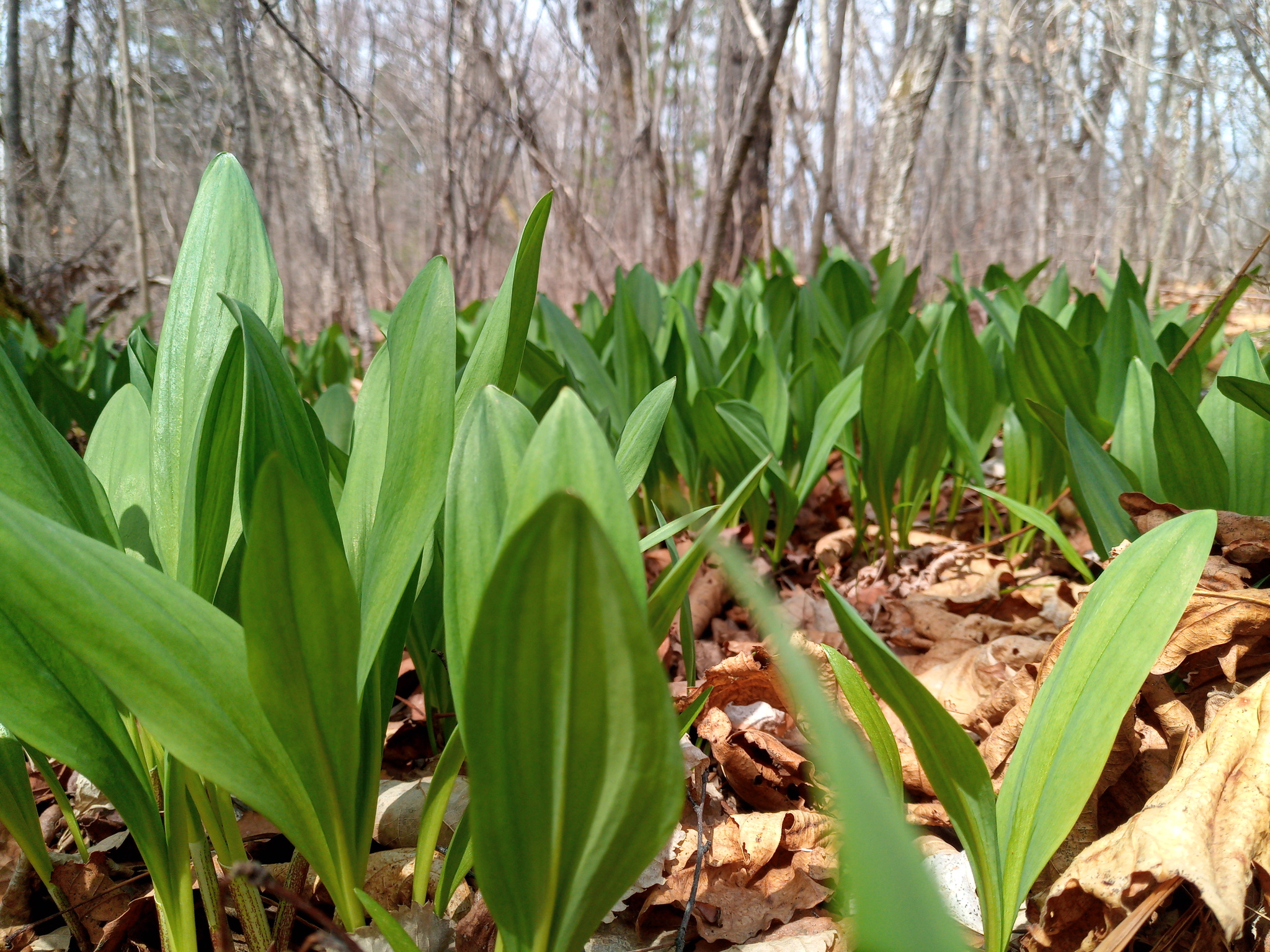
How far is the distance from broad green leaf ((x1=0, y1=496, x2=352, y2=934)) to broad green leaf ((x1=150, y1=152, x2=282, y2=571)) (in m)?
0.18

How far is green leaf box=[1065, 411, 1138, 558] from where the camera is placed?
1.16m

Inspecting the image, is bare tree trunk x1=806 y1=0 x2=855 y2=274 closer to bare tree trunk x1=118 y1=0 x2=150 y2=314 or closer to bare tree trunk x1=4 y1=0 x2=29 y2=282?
bare tree trunk x1=118 y1=0 x2=150 y2=314

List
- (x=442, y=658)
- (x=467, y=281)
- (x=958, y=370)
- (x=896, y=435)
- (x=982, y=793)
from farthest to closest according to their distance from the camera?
(x=467, y=281), (x=958, y=370), (x=896, y=435), (x=442, y=658), (x=982, y=793)

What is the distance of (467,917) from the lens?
0.72 metres

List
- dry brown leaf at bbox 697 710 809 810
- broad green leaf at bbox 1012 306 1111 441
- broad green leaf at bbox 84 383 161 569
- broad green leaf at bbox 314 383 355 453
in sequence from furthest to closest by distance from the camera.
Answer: broad green leaf at bbox 1012 306 1111 441 → broad green leaf at bbox 314 383 355 453 → dry brown leaf at bbox 697 710 809 810 → broad green leaf at bbox 84 383 161 569

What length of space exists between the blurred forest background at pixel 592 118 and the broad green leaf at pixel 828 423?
101cm

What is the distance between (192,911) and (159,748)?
6.8 inches

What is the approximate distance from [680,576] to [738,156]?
2009mm

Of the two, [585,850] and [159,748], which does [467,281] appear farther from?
[585,850]

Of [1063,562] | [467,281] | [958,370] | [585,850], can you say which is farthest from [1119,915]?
[467,281]

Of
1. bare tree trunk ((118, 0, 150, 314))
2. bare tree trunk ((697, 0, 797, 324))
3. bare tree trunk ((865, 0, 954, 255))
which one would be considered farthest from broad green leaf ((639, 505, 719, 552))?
bare tree trunk ((865, 0, 954, 255))

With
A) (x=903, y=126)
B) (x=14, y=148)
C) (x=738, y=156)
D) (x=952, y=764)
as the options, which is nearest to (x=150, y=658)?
(x=952, y=764)

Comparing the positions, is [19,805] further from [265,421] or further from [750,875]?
[750,875]

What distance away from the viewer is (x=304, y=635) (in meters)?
0.52
